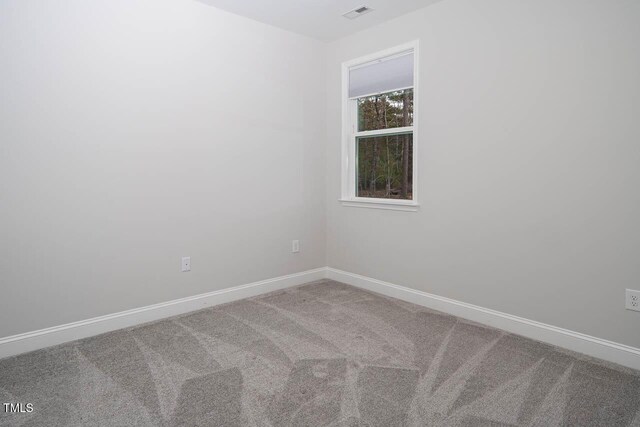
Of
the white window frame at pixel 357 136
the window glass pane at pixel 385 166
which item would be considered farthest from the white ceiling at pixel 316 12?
the window glass pane at pixel 385 166

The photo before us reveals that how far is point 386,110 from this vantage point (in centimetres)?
375

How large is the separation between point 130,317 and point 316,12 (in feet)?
9.54

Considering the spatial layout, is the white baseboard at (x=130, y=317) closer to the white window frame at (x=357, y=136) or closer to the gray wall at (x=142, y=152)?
the gray wall at (x=142, y=152)

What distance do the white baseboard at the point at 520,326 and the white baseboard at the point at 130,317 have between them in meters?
0.98

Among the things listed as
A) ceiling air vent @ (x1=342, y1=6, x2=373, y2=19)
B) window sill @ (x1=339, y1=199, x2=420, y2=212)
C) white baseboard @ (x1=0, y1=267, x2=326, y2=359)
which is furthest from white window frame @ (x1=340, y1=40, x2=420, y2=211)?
white baseboard @ (x1=0, y1=267, x2=326, y2=359)

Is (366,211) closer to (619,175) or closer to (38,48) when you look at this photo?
(619,175)

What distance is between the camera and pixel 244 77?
11.5 ft

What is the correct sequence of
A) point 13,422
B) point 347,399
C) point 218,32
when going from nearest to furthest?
point 13,422 → point 347,399 → point 218,32

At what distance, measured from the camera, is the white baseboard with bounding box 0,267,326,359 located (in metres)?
2.50

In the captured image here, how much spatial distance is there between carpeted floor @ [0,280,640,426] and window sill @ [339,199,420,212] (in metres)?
0.98

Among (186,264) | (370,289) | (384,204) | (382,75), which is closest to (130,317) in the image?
(186,264)

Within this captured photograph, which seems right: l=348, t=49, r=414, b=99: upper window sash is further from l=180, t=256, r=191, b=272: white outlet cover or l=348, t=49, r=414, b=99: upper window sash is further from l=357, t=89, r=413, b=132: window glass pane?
l=180, t=256, r=191, b=272: white outlet cover

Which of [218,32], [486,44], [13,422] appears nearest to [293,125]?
[218,32]

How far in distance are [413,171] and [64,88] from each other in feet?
8.86
